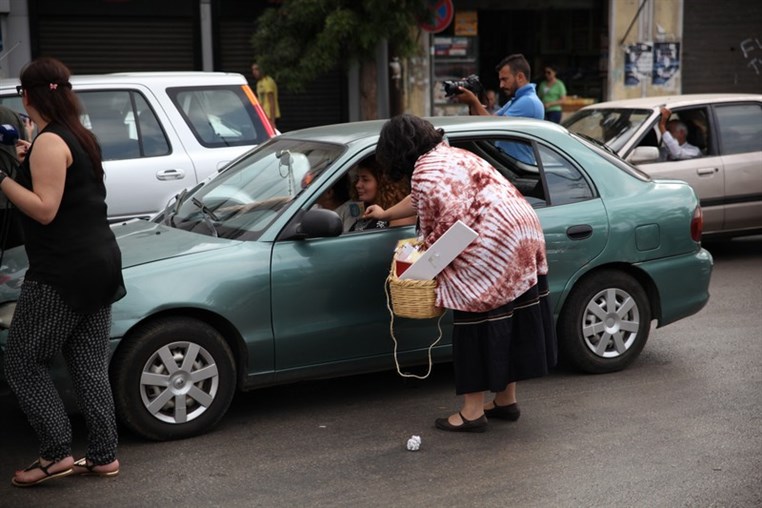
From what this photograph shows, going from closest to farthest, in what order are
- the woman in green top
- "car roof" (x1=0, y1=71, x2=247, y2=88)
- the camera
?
the camera
"car roof" (x1=0, y1=71, x2=247, y2=88)
the woman in green top

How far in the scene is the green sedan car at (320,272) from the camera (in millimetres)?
5125

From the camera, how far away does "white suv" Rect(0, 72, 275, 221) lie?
27.3 feet

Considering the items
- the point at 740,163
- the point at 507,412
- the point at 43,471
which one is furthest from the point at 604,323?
the point at 740,163

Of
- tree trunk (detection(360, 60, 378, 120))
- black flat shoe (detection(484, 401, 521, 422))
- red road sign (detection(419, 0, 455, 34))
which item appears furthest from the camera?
tree trunk (detection(360, 60, 378, 120))

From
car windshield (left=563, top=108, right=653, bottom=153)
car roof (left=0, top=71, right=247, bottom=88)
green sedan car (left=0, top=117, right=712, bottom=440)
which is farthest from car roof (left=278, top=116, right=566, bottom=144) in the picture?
car windshield (left=563, top=108, right=653, bottom=153)

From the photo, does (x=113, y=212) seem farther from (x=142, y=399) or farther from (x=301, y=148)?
(x=142, y=399)

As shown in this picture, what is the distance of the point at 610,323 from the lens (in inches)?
246

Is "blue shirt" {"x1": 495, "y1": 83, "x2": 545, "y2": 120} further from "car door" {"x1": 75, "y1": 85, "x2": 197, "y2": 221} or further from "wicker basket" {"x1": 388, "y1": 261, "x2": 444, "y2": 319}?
"wicker basket" {"x1": 388, "y1": 261, "x2": 444, "y2": 319}

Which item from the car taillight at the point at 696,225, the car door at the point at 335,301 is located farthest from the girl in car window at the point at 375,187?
the car taillight at the point at 696,225

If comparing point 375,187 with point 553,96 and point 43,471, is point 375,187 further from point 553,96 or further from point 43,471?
point 553,96

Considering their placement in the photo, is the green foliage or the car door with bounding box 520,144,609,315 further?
the green foliage

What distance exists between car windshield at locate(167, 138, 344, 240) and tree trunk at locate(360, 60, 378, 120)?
31.1ft

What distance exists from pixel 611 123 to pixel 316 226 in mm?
5880

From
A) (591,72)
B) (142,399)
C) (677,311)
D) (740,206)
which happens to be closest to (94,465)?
(142,399)
